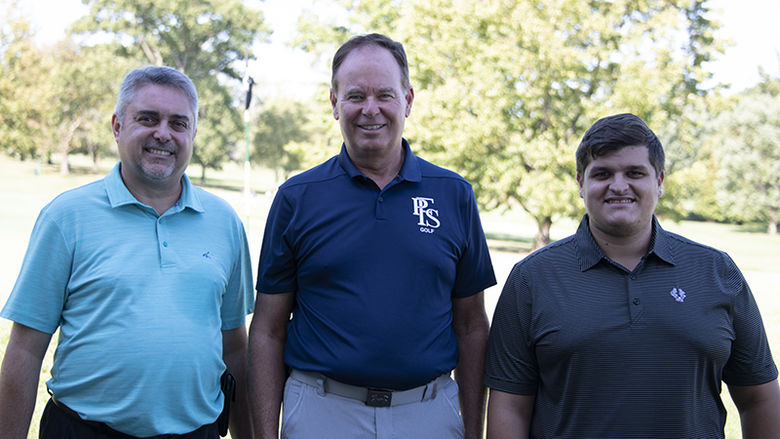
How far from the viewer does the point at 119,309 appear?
9.04 feet

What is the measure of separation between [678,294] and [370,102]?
151cm

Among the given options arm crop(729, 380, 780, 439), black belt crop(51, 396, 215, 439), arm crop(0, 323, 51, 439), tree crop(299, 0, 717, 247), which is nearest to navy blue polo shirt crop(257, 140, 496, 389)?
black belt crop(51, 396, 215, 439)

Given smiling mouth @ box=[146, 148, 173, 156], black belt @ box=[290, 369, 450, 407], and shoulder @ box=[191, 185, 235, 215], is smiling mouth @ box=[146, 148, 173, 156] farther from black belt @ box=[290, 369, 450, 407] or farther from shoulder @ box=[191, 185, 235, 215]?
black belt @ box=[290, 369, 450, 407]

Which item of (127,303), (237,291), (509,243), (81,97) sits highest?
(127,303)

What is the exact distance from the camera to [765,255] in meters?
35.0

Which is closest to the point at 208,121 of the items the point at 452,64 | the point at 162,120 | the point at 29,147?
the point at 29,147

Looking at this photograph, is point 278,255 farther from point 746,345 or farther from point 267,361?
point 746,345

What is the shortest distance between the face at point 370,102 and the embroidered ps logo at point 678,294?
4.37 ft

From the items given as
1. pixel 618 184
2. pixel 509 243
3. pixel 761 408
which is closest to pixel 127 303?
pixel 618 184

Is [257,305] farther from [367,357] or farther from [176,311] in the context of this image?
[367,357]

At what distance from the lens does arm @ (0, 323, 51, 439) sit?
9.08ft

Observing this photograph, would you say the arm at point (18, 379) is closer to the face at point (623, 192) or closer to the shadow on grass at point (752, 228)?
the face at point (623, 192)

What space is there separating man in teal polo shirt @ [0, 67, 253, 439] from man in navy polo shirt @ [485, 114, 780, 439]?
1318mm

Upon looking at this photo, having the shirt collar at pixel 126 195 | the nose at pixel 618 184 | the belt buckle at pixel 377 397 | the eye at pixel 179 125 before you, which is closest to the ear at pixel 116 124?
the shirt collar at pixel 126 195
